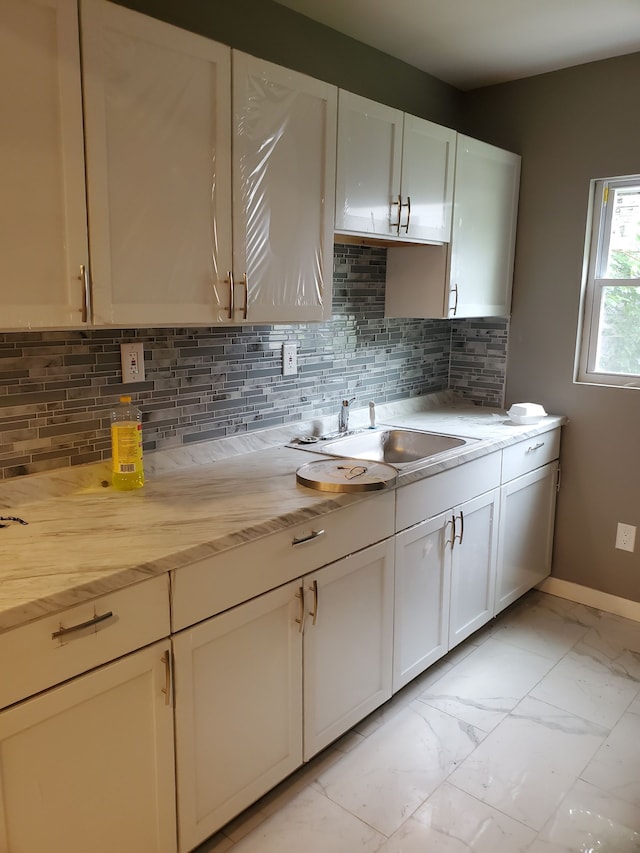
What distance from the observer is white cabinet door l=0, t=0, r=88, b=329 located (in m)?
1.41

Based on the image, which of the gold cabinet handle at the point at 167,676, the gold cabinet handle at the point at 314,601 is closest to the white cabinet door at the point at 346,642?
the gold cabinet handle at the point at 314,601

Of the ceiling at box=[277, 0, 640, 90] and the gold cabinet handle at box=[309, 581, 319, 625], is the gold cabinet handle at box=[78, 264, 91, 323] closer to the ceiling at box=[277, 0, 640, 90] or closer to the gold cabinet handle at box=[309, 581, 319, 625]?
the gold cabinet handle at box=[309, 581, 319, 625]

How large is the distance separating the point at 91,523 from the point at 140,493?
0.87 feet

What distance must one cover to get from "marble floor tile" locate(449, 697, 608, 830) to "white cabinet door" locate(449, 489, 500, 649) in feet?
1.20

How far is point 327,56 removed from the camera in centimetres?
252

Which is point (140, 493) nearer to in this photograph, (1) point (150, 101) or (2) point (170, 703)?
(2) point (170, 703)

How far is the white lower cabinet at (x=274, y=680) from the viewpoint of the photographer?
1613 mm

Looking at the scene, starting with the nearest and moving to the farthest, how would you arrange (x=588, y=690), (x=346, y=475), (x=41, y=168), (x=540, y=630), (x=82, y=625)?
(x=82, y=625), (x=41, y=168), (x=346, y=475), (x=588, y=690), (x=540, y=630)

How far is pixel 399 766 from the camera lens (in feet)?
6.83

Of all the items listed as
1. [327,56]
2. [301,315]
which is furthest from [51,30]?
[327,56]

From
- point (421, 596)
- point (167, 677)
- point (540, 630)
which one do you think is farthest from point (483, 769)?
point (167, 677)

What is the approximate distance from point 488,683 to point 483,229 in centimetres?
186

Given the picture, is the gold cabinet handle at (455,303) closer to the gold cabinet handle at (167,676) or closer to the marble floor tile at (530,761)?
the marble floor tile at (530,761)

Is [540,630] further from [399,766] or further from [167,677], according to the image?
[167,677]
